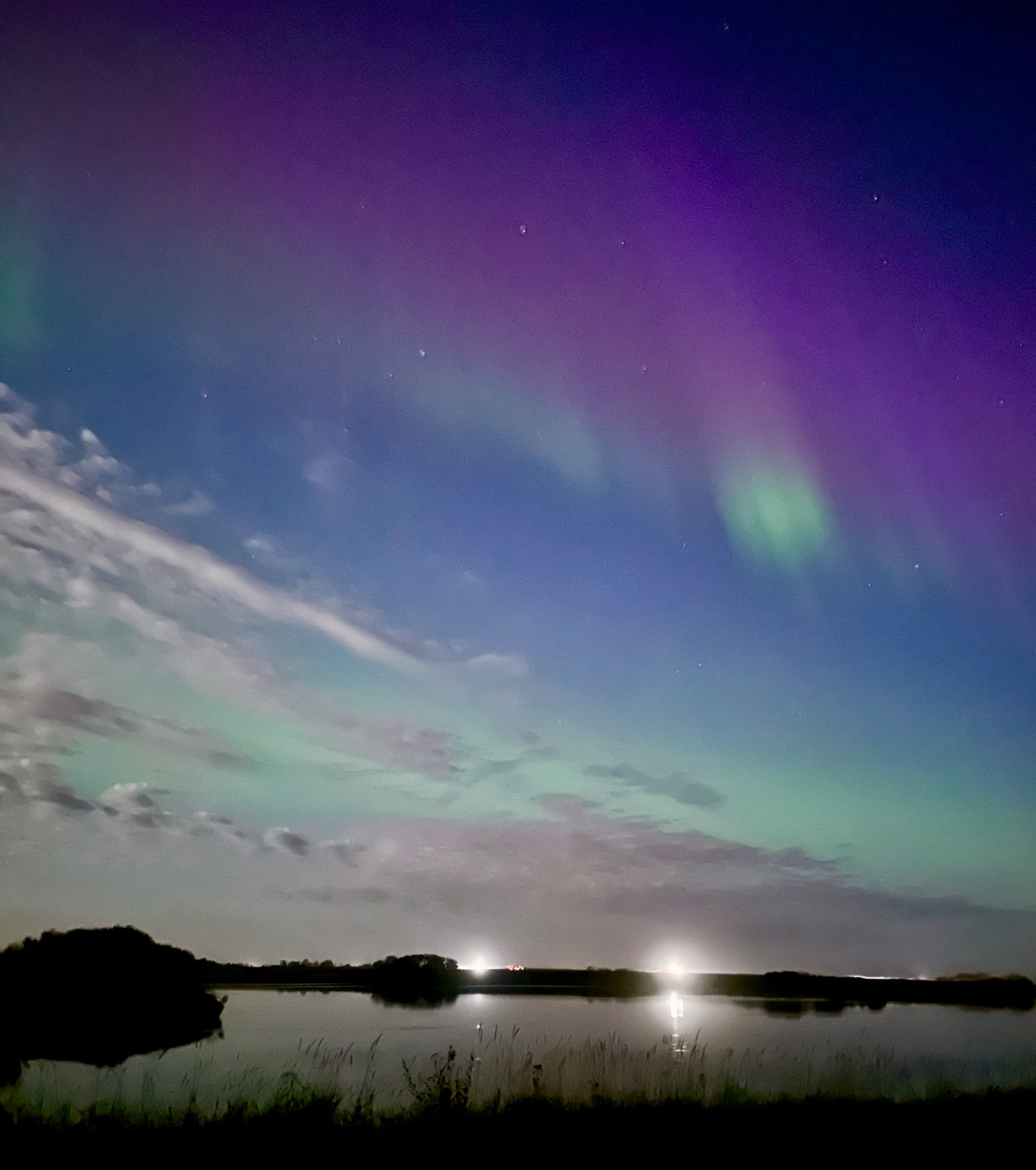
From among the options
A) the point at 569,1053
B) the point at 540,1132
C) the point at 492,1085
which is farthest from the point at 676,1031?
the point at 540,1132

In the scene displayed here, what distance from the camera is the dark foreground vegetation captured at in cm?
1221

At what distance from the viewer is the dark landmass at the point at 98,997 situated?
3697 cm

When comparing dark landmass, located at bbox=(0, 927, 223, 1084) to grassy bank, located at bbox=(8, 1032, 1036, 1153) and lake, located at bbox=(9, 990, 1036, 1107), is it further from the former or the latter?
grassy bank, located at bbox=(8, 1032, 1036, 1153)

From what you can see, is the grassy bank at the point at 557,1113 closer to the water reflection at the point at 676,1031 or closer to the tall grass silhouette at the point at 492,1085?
the tall grass silhouette at the point at 492,1085

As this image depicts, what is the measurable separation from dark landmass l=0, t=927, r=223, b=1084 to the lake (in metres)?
2.93

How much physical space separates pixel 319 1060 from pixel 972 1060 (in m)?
25.3

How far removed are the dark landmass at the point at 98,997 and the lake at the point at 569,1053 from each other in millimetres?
2932

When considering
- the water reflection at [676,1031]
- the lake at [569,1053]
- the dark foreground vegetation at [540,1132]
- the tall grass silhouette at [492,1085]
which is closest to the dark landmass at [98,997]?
the lake at [569,1053]

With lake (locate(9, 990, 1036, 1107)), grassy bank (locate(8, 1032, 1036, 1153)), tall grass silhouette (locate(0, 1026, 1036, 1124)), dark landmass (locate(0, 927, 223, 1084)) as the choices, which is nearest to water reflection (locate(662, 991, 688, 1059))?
lake (locate(9, 990, 1036, 1107))

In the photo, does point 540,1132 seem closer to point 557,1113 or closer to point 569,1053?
point 557,1113

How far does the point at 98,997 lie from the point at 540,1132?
37301mm

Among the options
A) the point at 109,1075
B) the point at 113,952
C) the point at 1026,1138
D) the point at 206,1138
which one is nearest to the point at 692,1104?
the point at 1026,1138

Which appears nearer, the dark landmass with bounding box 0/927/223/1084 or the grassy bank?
the grassy bank

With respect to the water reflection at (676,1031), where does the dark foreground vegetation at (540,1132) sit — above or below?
above
